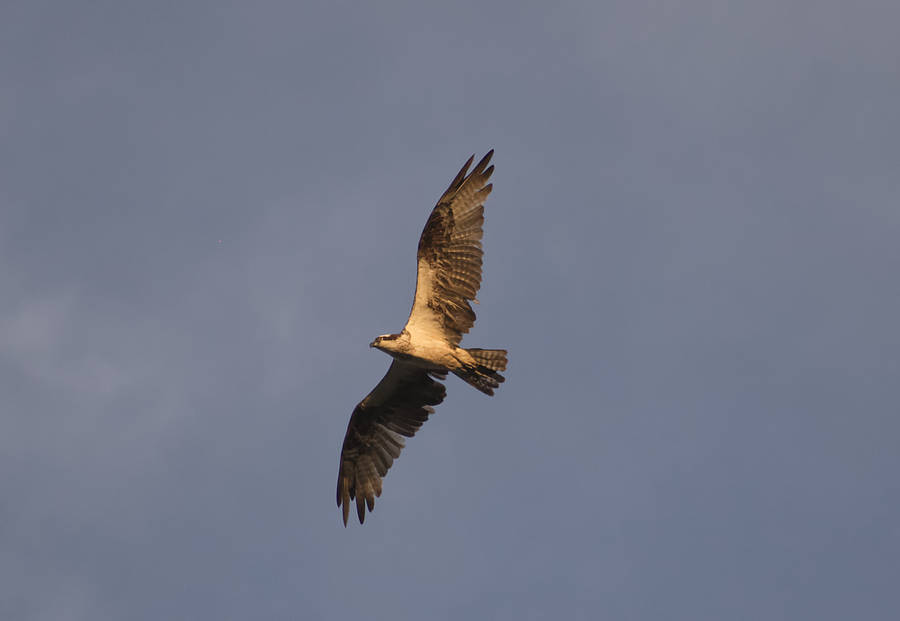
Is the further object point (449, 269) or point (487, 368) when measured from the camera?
point (449, 269)

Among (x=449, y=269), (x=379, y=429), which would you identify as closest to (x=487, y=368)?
(x=449, y=269)

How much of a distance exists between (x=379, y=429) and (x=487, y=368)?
10.7 ft

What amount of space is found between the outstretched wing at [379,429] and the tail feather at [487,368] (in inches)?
58.8

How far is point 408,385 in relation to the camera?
1864cm

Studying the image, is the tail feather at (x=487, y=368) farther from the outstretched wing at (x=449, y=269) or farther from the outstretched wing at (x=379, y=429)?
the outstretched wing at (x=379, y=429)

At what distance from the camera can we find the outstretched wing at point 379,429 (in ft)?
61.2

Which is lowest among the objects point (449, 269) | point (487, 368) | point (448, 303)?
point (487, 368)

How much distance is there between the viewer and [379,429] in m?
19.2

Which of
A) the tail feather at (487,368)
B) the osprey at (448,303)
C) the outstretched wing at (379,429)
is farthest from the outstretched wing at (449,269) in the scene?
the outstretched wing at (379,429)

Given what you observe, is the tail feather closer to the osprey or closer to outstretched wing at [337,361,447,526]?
the osprey

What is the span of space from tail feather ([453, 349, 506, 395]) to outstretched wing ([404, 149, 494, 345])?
54 cm

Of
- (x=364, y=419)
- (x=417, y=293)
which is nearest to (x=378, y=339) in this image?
(x=417, y=293)

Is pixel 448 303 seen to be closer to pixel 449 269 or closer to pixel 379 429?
pixel 449 269

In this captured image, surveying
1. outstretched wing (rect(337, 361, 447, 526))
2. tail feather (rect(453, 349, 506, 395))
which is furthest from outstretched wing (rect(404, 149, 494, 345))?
outstretched wing (rect(337, 361, 447, 526))
